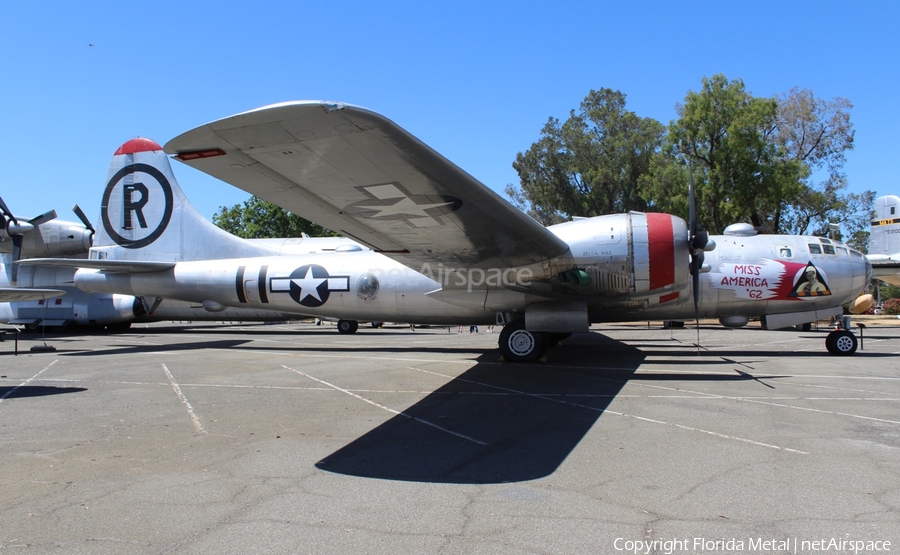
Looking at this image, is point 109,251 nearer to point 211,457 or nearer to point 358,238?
point 358,238

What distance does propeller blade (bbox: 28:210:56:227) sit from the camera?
27312 mm


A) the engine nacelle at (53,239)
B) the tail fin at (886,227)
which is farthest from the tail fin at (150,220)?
the tail fin at (886,227)

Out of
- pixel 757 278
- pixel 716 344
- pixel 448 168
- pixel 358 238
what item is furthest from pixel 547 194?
pixel 448 168

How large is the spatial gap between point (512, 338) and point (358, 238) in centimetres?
445

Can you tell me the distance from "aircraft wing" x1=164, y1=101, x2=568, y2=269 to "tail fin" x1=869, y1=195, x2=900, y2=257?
2235 cm

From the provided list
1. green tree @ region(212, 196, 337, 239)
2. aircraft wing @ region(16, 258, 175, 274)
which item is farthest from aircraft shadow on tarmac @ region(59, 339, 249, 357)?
green tree @ region(212, 196, 337, 239)

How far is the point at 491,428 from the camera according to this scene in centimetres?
673

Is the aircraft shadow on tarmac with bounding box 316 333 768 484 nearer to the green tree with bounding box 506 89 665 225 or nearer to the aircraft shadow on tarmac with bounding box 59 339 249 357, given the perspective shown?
the aircraft shadow on tarmac with bounding box 59 339 249 357

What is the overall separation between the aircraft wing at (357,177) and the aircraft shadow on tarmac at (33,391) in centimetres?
546

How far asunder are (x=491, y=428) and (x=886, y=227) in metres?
26.0

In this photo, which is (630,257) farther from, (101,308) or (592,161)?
(592,161)

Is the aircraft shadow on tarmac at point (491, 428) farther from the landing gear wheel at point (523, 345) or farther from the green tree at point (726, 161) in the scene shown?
the green tree at point (726, 161)

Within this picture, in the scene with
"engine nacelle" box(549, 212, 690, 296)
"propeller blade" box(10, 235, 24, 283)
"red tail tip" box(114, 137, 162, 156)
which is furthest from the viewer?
"propeller blade" box(10, 235, 24, 283)


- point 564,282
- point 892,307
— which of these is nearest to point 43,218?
point 564,282
